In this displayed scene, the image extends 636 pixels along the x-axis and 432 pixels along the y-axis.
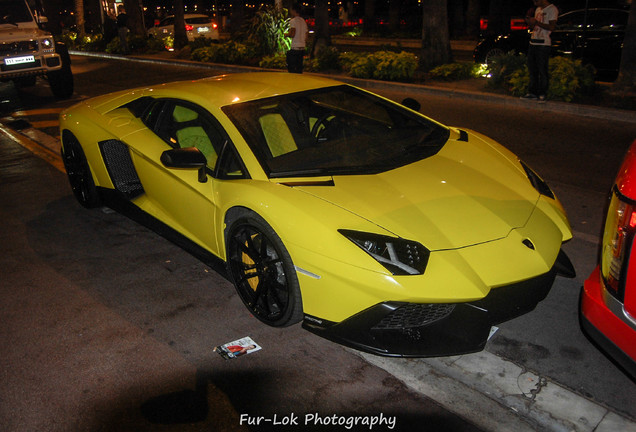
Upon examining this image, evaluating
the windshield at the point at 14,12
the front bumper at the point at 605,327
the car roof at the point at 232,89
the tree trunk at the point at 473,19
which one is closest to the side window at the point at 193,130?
the car roof at the point at 232,89

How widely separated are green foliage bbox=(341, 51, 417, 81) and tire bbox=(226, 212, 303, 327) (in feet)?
35.5

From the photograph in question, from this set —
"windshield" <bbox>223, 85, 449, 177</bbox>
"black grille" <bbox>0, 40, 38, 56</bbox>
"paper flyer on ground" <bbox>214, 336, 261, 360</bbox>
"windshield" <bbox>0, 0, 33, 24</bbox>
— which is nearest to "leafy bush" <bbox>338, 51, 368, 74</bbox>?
"black grille" <bbox>0, 40, 38, 56</bbox>

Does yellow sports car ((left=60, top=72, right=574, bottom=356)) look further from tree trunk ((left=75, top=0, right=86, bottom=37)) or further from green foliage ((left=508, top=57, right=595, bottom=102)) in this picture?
tree trunk ((left=75, top=0, right=86, bottom=37))

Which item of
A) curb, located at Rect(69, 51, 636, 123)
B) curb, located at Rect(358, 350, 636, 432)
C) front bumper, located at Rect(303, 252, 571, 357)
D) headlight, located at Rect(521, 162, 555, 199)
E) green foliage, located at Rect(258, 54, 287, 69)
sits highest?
green foliage, located at Rect(258, 54, 287, 69)

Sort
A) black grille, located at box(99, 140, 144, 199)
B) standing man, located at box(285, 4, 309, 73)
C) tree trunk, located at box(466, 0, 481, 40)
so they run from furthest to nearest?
tree trunk, located at box(466, 0, 481, 40) → standing man, located at box(285, 4, 309, 73) → black grille, located at box(99, 140, 144, 199)

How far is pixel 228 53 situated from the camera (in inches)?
799

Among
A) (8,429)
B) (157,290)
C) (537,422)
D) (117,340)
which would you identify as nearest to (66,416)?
(8,429)

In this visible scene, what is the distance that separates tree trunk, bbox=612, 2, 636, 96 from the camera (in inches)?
Result: 404

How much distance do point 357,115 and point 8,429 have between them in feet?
10.5

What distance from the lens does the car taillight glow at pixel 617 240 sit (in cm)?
241

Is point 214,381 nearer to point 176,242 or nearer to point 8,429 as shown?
point 8,429

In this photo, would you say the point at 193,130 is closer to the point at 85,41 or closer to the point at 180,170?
the point at 180,170

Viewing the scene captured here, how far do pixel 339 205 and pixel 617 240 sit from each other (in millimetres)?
1460

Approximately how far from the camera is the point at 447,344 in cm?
303
